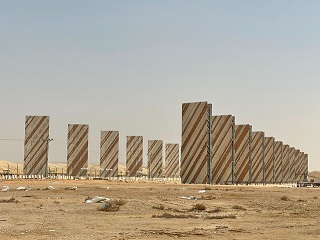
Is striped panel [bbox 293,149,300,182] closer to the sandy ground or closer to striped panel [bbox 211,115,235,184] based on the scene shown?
striped panel [bbox 211,115,235,184]

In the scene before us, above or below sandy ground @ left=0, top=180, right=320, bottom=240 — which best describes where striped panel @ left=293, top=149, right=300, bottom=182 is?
above

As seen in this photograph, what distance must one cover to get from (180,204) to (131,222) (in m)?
7.37

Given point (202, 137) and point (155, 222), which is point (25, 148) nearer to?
point (202, 137)

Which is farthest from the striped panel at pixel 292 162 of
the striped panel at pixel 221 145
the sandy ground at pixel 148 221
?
the sandy ground at pixel 148 221

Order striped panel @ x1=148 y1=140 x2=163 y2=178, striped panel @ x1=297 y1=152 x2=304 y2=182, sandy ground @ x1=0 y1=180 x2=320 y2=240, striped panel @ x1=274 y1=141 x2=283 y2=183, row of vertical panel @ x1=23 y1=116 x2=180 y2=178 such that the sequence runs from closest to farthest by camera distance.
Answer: sandy ground @ x1=0 y1=180 x2=320 y2=240, row of vertical panel @ x1=23 y1=116 x2=180 y2=178, striped panel @ x1=148 y1=140 x2=163 y2=178, striped panel @ x1=274 y1=141 x2=283 y2=183, striped panel @ x1=297 y1=152 x2=304 y2=182

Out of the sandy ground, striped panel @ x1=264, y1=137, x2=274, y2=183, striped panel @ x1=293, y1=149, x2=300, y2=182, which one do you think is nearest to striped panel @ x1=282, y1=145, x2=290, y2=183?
striped panel @ x1=293, y1=149, x2=300, y2=182

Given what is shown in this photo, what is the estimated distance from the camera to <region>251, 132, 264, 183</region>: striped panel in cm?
6406

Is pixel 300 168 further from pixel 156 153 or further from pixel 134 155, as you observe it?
pixel 134 155

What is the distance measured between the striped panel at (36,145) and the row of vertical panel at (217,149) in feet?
39.3

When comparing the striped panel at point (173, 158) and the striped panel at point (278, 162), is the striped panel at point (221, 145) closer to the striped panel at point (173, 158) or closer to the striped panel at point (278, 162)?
the striped panel at point (278, 162)

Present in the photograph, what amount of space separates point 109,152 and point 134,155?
10622 millimetres

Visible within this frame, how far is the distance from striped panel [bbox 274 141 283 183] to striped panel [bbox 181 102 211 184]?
113ft

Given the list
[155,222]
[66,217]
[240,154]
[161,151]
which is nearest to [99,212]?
[66,217]

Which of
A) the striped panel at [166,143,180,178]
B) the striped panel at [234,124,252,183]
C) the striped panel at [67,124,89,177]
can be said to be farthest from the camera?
the striped panel at [166,143,180,178]
